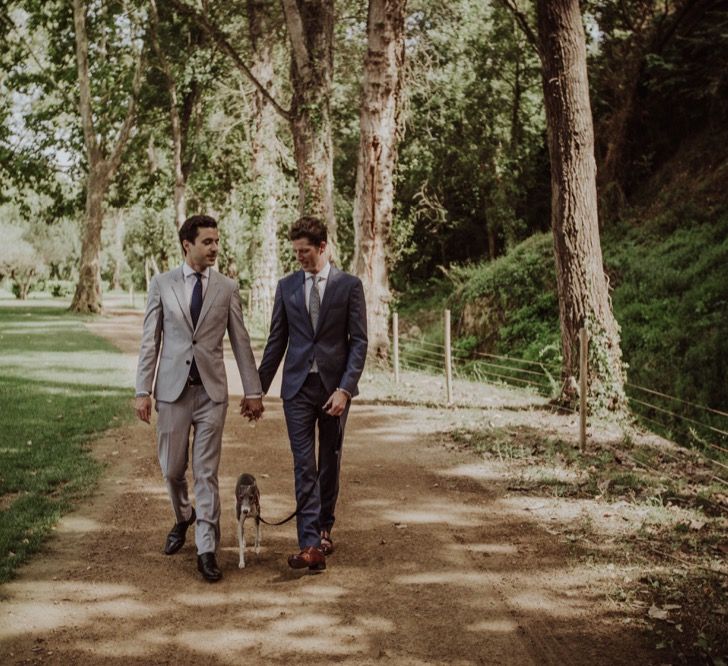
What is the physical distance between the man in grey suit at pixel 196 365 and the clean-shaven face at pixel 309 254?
59 cm

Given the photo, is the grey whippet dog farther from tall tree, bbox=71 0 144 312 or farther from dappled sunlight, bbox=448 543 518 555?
tall tree, bbox=71 0 144 312

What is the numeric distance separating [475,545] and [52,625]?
3.07 metres

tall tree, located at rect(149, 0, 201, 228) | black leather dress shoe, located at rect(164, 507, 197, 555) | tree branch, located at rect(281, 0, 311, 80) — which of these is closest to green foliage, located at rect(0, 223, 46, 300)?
tall tree, located at rect(149, 0, 201, 228)

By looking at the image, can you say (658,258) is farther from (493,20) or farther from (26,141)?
(26,141)

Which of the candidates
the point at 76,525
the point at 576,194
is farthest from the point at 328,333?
the point at 576,194

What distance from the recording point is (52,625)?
190 inches

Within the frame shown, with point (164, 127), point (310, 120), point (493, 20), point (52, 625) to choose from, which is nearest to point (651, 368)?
point (310, 120)

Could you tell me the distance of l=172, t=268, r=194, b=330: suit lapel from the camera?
5.77m

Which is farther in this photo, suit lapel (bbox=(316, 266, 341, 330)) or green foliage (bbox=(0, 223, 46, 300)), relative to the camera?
green foliage (bbox=(0, 223, 46, 300))

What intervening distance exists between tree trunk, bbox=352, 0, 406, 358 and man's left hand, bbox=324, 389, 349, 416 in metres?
10.4

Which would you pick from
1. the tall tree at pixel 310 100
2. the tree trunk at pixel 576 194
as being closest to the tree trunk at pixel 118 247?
the tall tree at pixel 310 100

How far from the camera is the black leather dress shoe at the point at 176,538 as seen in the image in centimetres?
615

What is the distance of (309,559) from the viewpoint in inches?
221

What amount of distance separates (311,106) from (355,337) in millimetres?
12832
